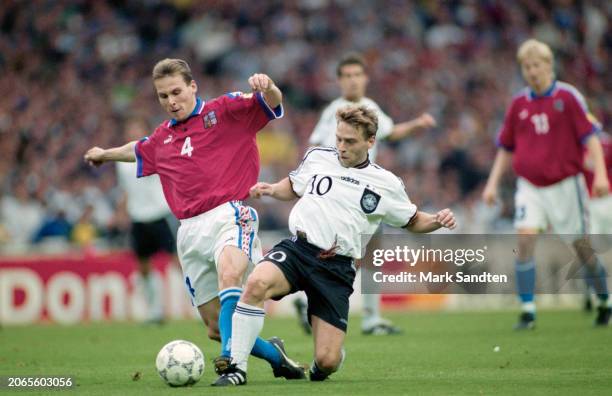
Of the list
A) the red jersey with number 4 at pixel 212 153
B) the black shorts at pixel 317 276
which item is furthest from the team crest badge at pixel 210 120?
the black shorts at pixel 317 276

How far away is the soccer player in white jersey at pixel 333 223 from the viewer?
23.0 ft

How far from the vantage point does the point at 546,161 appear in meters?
11.0

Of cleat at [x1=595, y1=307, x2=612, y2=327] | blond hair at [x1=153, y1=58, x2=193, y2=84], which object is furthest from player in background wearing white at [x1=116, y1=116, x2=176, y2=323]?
blond hair at [x1=153, y1=58, x2=193, y2=84]

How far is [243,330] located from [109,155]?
2.08 meters

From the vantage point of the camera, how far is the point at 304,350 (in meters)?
9.77

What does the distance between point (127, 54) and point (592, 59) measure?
10.2 m

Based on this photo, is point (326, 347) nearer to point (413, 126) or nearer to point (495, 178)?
point (413, 126)

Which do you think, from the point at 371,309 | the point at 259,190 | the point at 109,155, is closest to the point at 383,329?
the point at 371,309

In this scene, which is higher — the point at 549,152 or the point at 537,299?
the point at 549,152

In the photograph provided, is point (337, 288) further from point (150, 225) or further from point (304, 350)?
point (150, 225)

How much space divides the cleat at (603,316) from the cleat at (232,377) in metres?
5.69

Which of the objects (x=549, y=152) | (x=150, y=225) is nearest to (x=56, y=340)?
(x=150, y=225)

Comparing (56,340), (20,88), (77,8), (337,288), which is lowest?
(56,340)

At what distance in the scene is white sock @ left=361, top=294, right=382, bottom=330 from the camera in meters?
11.3
